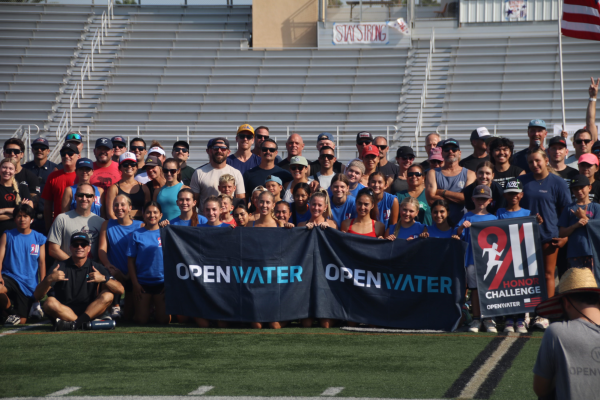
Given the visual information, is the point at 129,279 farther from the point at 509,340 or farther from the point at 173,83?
the point at 173,83

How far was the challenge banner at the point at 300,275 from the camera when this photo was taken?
792 centimetres

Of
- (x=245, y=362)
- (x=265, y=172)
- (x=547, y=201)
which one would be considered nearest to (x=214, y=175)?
(x=265, y=172)

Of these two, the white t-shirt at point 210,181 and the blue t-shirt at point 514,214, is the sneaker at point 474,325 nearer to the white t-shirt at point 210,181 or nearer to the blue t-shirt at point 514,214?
the blue t-shirt at point 514,214

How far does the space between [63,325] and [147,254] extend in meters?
1.19

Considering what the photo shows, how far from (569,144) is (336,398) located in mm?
11570

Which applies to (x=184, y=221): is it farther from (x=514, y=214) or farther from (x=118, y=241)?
(x=514, y=214)

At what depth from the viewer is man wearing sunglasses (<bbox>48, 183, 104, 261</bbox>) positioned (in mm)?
8555

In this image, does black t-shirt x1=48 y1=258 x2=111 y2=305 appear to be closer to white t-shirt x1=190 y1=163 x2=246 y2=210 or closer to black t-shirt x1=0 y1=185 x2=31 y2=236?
black t-shirt x1=0 y1=185 x2=31 y2=236

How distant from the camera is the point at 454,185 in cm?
860

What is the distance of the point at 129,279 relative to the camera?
8.55 m

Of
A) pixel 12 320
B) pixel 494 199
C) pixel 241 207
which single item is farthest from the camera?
pixel 241 207

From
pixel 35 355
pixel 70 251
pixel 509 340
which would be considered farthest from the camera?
pixel 70 251

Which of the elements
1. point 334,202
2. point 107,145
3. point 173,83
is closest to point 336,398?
point 334,202

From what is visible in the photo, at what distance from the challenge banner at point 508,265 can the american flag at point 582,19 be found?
6440 mm
